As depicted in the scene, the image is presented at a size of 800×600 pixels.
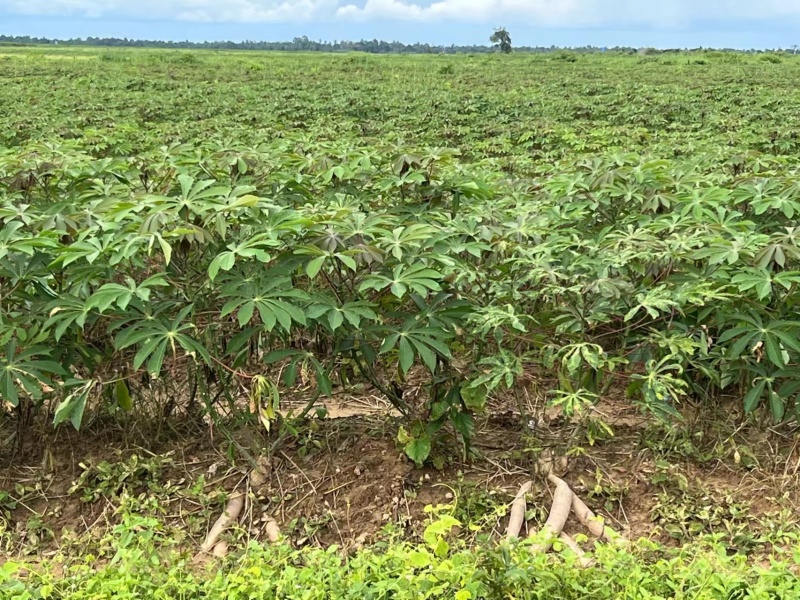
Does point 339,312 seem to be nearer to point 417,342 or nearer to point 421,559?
point 417,342

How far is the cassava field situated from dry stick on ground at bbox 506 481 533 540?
25 millimetres

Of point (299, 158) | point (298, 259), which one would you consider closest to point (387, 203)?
point (299, 158)

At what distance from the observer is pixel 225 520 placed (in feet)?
7.43

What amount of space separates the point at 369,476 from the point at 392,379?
0.36 meters

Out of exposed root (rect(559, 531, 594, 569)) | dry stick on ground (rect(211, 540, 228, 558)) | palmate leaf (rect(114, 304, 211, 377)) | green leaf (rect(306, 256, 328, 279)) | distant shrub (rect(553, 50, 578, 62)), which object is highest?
distant shrub (rect(553, 50, 578, 62))

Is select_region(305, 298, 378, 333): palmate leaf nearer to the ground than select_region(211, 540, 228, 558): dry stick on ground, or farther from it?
farther from it

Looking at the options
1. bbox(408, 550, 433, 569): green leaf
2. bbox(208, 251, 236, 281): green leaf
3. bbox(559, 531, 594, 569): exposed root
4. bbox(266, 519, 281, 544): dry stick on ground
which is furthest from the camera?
bbox(266, 519, 281, 544): dry stick on ground


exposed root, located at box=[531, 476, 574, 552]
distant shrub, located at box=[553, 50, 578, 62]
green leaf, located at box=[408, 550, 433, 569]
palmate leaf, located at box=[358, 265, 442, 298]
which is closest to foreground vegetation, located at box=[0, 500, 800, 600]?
green leaf, located at box=[408, 550, 433, 569]

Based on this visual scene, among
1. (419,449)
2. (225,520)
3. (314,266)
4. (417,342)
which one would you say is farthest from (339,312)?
(225,520)

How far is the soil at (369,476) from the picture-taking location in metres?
2.26

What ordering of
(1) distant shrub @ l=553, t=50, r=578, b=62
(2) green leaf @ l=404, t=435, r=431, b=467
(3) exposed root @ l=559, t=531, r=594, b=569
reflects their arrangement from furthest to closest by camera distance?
(1) distant shrub @ l=553, t=50, r=578, b=62, (2) green leaf @ l=404, t=435, r=431, b=467, (3) exposed root @ l=559, t=531, r=594, b=569

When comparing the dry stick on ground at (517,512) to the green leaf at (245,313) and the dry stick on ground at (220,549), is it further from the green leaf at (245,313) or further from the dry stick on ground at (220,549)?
the green leaf at (245,313)

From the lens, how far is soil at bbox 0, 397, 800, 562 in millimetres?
2262

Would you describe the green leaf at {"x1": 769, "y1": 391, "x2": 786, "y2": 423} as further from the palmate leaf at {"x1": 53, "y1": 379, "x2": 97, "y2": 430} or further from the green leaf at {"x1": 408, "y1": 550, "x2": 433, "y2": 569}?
the palmate leaf at {"x1": 53, "y1": 379, "x2": 97, "y2": 430}
